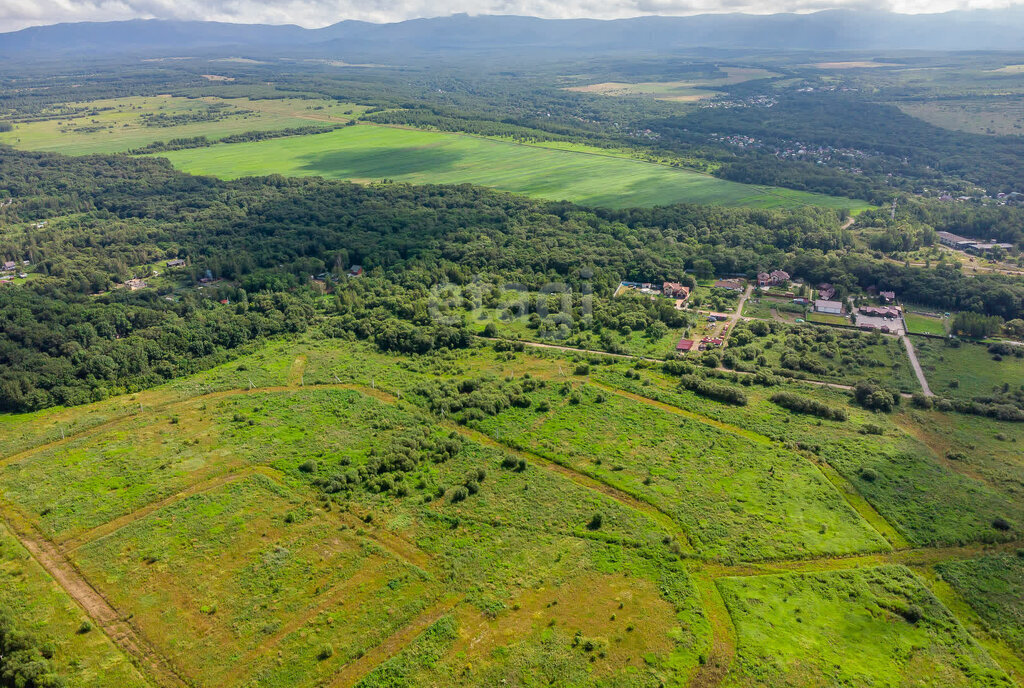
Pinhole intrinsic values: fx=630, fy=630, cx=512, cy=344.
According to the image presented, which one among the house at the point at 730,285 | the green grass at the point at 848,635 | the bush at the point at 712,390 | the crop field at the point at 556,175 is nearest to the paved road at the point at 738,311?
the house at the point at 730,285

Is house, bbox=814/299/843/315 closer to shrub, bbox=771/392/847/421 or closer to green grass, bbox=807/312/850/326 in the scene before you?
green grass, bbox=807/312/850/326

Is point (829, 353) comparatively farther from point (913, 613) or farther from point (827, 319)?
point (913, 613)

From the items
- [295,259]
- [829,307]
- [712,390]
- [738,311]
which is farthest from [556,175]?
[712,390]

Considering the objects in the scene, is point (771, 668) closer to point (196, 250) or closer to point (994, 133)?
point (196, 250)

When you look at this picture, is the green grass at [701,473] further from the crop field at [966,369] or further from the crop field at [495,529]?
the crop field at [966,369]

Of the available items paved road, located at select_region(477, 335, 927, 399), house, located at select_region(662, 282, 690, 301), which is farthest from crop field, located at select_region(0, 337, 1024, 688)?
house, located at select_region(662, 282, 690, 301)

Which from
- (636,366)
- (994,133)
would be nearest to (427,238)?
(636,366)
